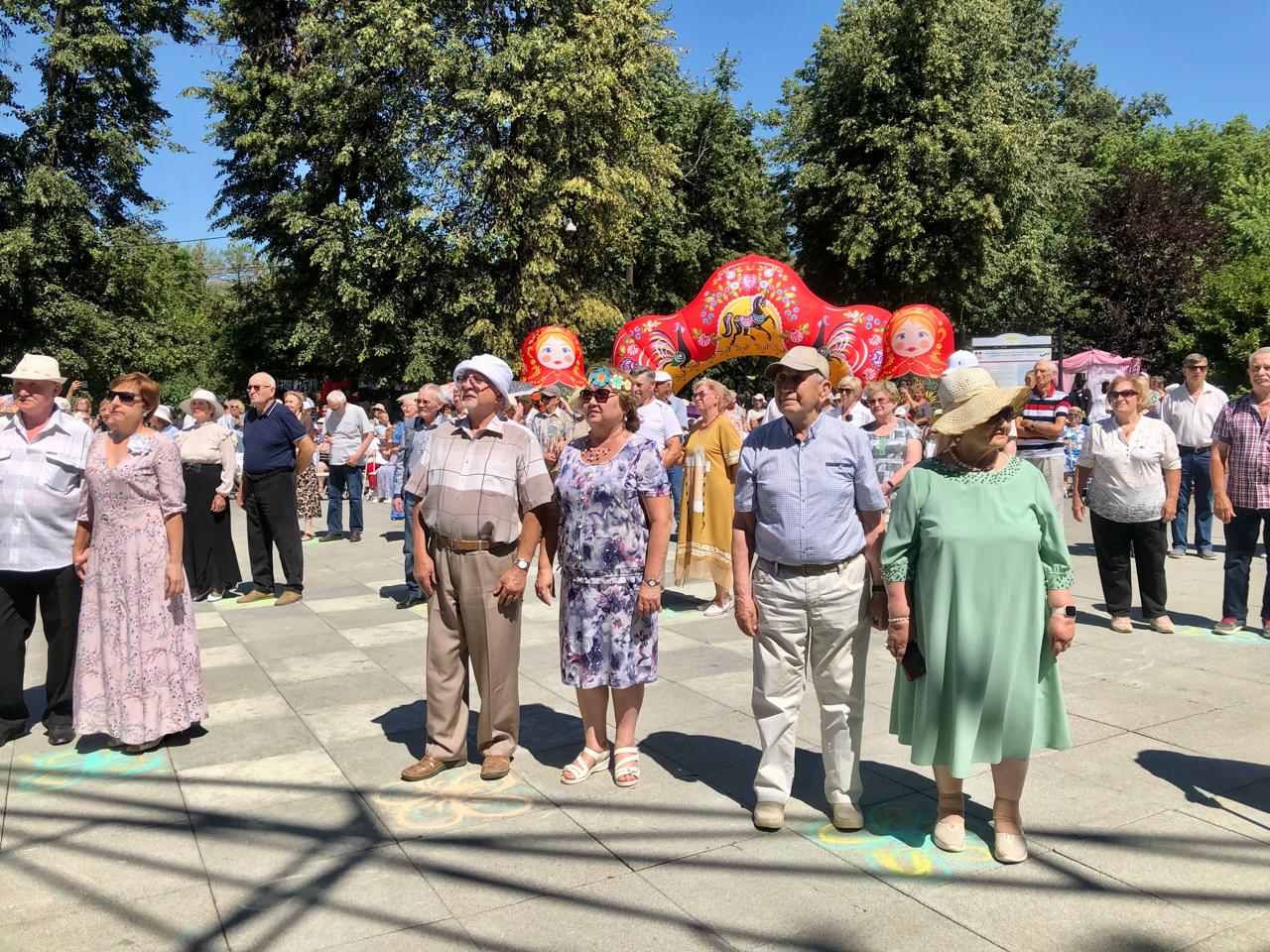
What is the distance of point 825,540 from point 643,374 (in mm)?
4500

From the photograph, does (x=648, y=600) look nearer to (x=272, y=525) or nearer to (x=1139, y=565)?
(x=1139, y=565)

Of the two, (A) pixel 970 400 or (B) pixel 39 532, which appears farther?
(B) pixel 39 532

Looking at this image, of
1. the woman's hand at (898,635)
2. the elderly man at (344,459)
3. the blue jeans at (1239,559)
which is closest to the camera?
the woman's hand at (898,635)

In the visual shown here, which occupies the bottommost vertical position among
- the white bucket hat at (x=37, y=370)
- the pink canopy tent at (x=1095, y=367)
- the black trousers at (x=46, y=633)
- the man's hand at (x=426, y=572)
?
the black trousers at (x=46, y=633)

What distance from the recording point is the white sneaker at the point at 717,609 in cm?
762

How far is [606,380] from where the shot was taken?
13.7ft

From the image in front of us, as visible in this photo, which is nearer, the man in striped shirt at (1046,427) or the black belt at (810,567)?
the black belt at (810,567)

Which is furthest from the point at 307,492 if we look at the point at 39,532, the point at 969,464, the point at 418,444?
the point at 969,464

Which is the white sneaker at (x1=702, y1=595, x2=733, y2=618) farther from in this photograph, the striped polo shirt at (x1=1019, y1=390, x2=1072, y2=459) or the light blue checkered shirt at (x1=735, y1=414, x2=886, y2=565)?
the light blue checkered shirt at (x1=735, y1=414, x2=886, y2=565)

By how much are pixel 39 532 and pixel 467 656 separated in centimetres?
226

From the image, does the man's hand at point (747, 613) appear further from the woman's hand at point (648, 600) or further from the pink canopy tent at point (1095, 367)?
the pink canopy tent at point (1095, 367)

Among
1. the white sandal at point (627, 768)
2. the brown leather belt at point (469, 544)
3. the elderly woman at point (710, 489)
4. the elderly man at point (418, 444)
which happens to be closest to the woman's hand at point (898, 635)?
the white sandal at point (627, 768)

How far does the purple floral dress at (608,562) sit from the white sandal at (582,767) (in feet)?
1.17

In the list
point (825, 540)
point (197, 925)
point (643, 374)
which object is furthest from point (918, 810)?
point (643, 374)
